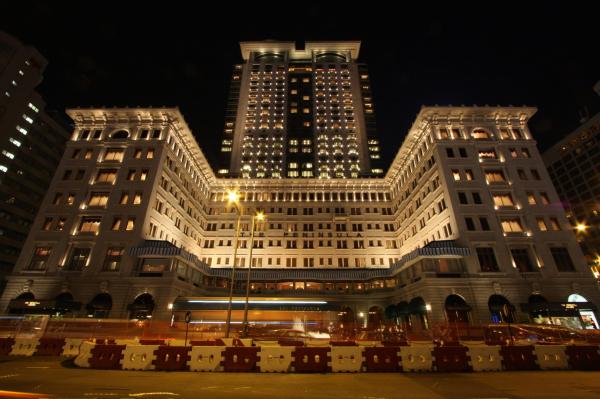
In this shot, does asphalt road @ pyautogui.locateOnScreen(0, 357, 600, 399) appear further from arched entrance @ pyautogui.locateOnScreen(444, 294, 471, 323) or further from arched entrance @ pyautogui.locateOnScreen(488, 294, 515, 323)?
arched entrance @ pyautogui.locateOnScreen(488, 294, 515, 323)

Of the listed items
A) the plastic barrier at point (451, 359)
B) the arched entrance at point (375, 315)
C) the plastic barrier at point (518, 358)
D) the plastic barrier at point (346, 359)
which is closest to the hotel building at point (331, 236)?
the arched entrance at point (375, 315)

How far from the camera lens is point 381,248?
59344mm

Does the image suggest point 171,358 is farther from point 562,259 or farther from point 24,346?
Result: point 562,259

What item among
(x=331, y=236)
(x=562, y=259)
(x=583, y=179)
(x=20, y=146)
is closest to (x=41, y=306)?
(x=331, y=236)

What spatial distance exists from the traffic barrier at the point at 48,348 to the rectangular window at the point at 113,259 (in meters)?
23.6

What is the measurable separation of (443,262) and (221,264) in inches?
1616

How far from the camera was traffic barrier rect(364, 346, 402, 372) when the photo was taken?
12469 millimetres

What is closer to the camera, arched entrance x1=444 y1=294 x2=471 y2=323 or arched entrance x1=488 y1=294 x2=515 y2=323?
arched entrance x1=488 y1=294 x2=515 y2=323

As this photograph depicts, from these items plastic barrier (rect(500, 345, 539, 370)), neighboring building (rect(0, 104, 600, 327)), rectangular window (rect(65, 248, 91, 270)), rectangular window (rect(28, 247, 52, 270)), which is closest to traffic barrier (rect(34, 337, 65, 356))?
neighboring building (rect(0, 104, 600, 327))

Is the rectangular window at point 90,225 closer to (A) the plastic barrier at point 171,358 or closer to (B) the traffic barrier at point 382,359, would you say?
A: (A) the plastic barrier at point 171,358

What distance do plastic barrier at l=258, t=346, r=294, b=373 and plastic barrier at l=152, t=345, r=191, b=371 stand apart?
10.8 ft

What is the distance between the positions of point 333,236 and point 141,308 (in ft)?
122

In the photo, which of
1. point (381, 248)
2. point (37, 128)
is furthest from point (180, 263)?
point (37, 128)

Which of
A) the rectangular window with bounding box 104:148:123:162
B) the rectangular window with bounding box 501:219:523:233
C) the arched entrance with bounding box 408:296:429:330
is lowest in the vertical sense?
the arched entrance with bounding box 408:296:429:330
